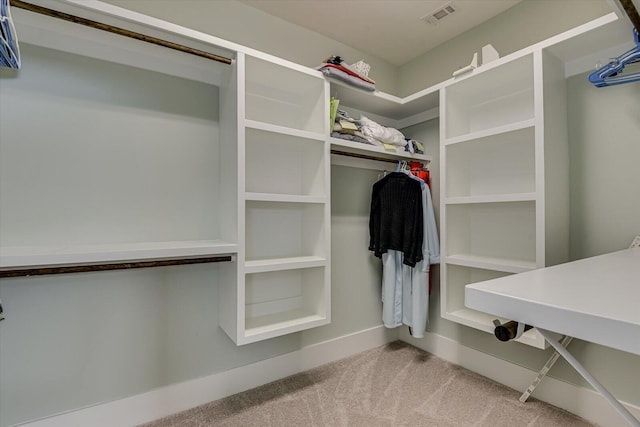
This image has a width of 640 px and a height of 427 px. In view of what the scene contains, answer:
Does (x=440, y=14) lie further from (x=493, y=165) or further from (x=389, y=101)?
(x=493, y=165)

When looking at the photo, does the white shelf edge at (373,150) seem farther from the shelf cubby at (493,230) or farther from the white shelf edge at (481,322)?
the white shelf edge at (481,322)

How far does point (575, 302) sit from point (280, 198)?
1.39 meters

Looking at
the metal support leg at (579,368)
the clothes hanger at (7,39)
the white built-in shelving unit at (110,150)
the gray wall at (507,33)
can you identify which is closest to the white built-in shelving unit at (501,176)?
the gray wall at (507,33)

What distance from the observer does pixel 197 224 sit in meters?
1.78

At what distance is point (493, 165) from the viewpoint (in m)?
2.04

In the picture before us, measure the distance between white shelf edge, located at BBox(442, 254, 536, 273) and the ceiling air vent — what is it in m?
1.70

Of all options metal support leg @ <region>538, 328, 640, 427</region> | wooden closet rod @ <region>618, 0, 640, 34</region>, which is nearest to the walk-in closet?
wooden closet rod @ <region>618, 0, 640, 34</region>

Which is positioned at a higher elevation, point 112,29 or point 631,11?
point 112,29

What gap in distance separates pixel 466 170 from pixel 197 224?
189 centimetres

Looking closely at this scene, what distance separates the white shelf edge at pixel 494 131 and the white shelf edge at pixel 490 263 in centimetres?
78

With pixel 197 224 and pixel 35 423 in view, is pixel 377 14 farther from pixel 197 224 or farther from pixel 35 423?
pixel 35 423

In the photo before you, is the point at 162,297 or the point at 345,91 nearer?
the point at 162,297

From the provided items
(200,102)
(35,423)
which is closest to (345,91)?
(200,102)

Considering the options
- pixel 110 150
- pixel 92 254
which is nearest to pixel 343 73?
pixel 110 150
